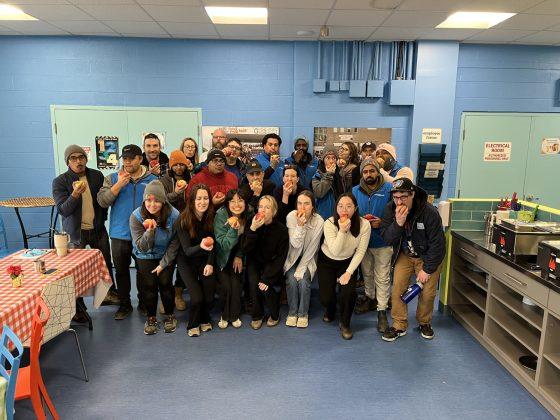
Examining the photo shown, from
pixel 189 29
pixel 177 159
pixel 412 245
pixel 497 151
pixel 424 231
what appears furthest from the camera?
pixel 497 151

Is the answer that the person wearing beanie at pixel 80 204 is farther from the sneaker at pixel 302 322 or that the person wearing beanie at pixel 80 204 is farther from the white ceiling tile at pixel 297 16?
the white ceiling tile at pixel 297 16

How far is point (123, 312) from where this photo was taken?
3.92 m

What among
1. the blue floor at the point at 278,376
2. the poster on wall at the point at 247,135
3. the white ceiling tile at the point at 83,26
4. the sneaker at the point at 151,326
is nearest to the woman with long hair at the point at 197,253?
the blue floor at the point at 278,376

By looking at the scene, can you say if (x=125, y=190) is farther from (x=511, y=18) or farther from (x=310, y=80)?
(x=511, y=18)

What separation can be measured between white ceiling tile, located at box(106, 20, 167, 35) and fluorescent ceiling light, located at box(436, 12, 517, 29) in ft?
11.1

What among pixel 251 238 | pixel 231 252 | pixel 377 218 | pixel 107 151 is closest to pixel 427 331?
pixel 377 218

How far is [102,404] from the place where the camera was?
2658mm

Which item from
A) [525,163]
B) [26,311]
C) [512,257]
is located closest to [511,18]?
[525,163]

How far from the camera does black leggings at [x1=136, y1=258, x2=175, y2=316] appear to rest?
3584mm

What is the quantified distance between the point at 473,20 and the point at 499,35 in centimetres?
64

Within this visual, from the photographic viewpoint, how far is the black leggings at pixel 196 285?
3.58 meters

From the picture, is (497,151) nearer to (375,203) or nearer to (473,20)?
(473,20)

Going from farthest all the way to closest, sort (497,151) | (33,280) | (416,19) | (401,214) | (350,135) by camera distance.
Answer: (497,151) → (350,135) → (416,19) → (401,214) → (33,280)

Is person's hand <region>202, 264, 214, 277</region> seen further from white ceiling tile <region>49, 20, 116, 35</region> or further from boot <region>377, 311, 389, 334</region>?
white ceiling tile <region>49, 20, 116, 35</region>
